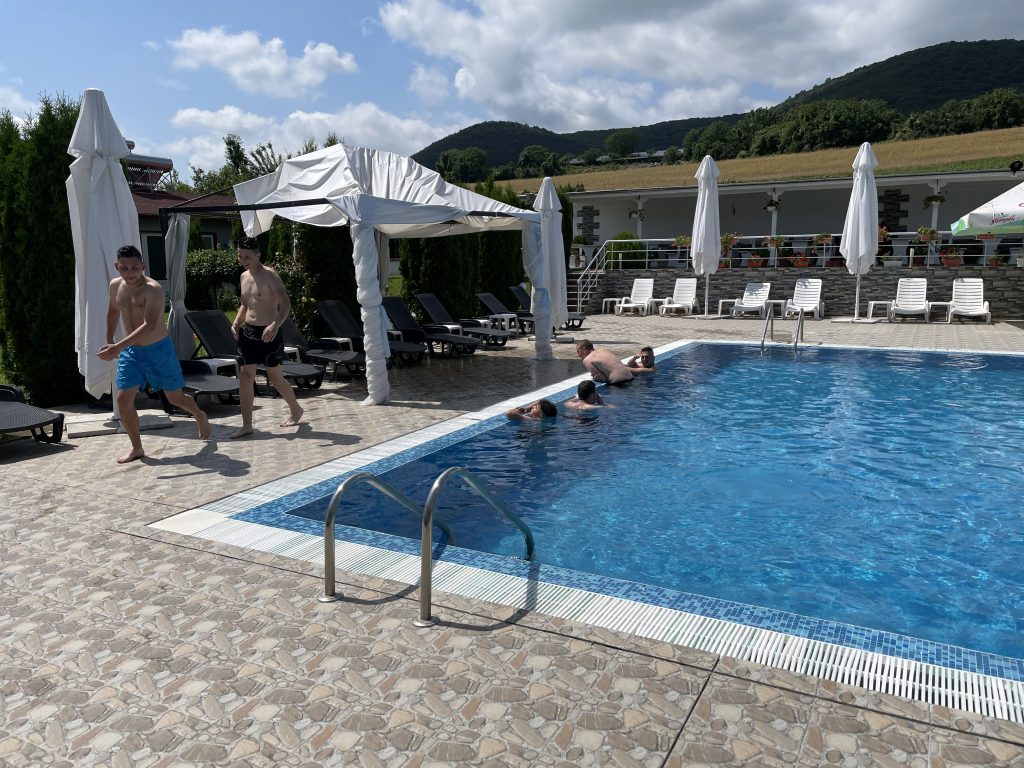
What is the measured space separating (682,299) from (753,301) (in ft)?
6.19

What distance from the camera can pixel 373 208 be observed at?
8.34 metres

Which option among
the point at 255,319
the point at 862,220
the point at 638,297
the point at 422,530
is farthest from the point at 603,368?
the point at 638,297

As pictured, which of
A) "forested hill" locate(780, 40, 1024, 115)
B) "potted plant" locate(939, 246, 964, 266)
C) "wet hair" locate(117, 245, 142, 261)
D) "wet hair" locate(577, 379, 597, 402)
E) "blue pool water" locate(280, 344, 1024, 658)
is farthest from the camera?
"forested hill" locate(780, 40, 1024, 115)

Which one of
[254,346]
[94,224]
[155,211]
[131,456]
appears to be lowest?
[131,456]

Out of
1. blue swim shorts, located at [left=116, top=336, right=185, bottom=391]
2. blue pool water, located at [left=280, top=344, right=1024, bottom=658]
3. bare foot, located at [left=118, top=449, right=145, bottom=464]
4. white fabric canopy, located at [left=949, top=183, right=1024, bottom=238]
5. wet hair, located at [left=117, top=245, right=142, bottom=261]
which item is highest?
white fabric canopy, located at [left=949, top=183, right=1024, bottom=238]

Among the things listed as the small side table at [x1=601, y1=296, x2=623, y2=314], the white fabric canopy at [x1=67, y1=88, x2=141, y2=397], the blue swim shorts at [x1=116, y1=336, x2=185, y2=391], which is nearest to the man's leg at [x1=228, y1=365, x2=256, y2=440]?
the blue swim shorts at [x1=116, y1=336, x2=185, y2=391]

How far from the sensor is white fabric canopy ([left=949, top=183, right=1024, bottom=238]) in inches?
488

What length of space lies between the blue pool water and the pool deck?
1.22m

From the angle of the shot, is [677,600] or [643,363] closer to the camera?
[677,600]

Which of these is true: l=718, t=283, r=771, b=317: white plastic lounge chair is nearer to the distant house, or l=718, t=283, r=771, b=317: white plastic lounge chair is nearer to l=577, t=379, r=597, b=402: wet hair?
l=577, t=379, r=597, b=402: wet hair

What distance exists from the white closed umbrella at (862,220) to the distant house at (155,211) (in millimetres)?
14671

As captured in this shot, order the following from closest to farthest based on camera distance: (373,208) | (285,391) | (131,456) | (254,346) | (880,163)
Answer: (131,456)
(254,346)
(285,391)
(373,208)
(880,163)

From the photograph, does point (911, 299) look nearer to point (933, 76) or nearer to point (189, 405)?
point (189, 405)

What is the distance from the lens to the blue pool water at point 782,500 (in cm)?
430
